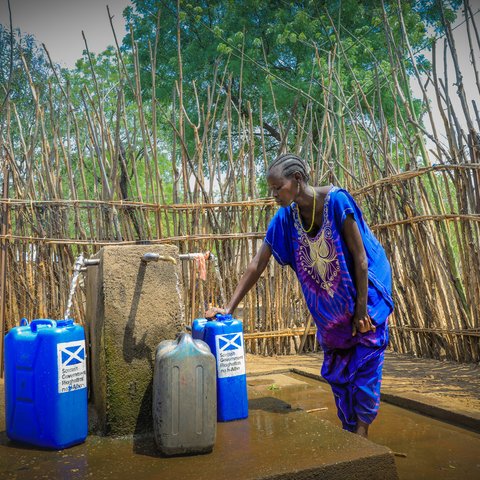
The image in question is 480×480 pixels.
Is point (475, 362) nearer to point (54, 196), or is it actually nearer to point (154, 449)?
point (154, 449)

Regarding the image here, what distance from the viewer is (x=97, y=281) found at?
2.21m

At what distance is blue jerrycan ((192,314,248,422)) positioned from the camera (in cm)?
209

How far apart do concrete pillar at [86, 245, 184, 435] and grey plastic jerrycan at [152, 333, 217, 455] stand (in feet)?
0.89

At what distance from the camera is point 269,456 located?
5.70ft

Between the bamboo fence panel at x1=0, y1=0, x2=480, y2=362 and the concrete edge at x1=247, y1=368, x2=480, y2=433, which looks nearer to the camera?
the concrete edge at x1=247, y1=368, x2=480, y2=433

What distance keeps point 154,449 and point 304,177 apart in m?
1.27

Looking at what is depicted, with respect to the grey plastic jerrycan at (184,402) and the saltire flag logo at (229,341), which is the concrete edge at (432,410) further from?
the grey plastic jerrycan at (184,402)

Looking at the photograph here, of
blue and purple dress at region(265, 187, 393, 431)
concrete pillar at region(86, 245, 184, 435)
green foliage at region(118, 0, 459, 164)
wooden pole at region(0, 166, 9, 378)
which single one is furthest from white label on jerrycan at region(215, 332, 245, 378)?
green foliage at region(118, 0, 459, 164)

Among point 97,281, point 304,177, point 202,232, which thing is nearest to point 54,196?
point 202,232

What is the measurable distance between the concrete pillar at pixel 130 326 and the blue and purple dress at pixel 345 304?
2.05 feet

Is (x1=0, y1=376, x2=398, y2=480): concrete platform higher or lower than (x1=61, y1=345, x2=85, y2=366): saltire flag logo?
lower

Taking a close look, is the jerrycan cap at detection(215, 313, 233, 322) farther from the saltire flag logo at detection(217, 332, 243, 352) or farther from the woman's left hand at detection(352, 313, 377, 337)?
the woman's left hand at detection(352, 313, 377, 337)

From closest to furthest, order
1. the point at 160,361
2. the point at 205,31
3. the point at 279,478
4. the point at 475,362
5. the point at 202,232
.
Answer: the point at 279,478 → the point at 160,361 → the point at 475,362 → the point at 202,232 → the point at 205,31

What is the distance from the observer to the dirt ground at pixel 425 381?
282 cm
